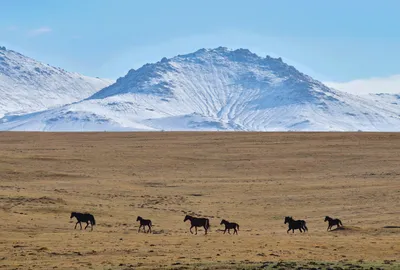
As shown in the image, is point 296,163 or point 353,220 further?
point 296,163

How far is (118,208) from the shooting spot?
47156 millimetres

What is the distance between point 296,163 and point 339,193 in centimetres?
1787

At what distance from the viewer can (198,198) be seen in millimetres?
52562

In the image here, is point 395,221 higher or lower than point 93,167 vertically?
lower

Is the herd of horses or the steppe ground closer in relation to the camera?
the steppe ground

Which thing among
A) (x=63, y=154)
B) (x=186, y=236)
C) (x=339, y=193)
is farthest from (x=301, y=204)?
(x=63, y=154)

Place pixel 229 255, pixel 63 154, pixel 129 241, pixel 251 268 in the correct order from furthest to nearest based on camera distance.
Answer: pixel 63 154 → pixel 129 241 → pixel 229 255 → pixel 251 268

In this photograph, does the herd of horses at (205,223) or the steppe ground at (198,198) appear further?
the herd of horses at (205,223)

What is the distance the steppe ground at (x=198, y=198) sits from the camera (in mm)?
30078

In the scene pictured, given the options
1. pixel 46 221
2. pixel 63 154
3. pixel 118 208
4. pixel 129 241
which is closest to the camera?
pixel 129 241

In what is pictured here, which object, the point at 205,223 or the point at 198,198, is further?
the point at 198,198

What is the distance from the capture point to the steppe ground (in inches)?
1184

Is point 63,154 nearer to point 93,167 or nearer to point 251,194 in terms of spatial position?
point 93,167

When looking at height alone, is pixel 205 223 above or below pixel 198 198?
below
